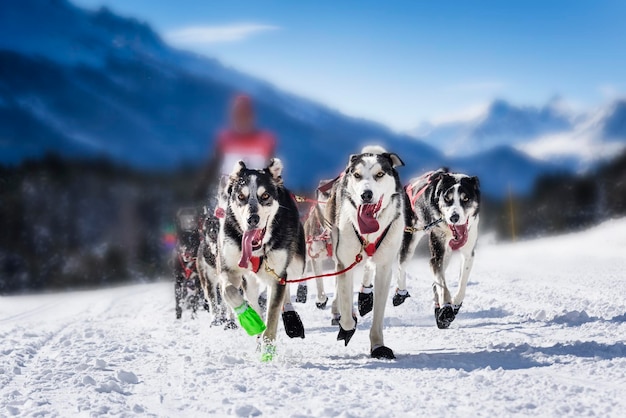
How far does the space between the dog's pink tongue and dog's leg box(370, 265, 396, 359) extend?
37.8 inches

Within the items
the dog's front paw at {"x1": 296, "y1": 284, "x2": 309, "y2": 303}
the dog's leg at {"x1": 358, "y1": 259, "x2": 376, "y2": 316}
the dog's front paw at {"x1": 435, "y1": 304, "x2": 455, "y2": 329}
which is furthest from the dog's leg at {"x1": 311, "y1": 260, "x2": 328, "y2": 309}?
the dog's front paw at {"x1": 435, "y1": 304, "x2": 455, "y2": 329}

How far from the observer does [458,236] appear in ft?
20.9

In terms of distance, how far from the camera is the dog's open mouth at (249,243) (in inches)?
190

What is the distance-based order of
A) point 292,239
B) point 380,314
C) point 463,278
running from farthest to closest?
point 463,278, point 292,239, point 380,314

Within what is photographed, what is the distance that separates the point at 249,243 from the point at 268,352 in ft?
2.70

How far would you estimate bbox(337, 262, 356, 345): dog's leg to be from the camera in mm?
5016

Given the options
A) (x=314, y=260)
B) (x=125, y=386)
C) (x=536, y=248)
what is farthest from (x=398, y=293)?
(x=536, y=248)

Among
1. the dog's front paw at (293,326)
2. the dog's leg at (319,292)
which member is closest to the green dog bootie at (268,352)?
the dog's front paw at (293,326)

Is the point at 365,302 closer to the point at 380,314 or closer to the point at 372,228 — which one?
the point at 380,314

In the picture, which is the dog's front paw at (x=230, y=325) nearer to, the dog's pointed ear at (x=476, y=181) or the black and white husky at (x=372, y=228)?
the black and white husky at (x=372, y=228)

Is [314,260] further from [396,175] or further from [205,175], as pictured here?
[396,175]

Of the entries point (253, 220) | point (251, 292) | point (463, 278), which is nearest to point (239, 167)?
point (253, 220)

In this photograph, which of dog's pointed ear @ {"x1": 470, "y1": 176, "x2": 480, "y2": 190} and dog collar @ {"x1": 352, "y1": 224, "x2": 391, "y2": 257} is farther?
dog's pointed ear @ {"x1": 470, "y1": 176, "x2": 480, "y2": 190}

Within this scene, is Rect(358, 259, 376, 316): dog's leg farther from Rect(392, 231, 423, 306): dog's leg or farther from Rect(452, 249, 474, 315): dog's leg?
Rect(452, 249, 474, 315): dog's leg
